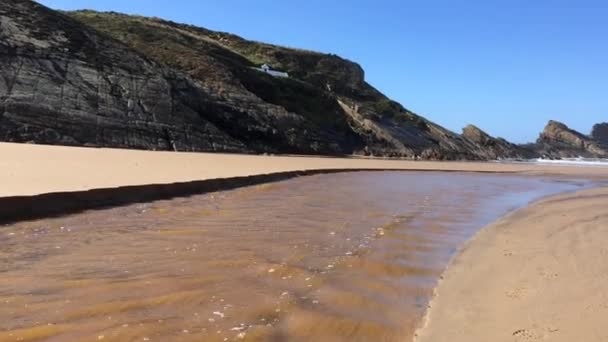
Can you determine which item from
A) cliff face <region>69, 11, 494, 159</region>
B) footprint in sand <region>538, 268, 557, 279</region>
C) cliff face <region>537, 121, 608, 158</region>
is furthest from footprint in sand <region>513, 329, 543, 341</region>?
cliff face <region>537, 121, 608, 158</region>

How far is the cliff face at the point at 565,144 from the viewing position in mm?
74812

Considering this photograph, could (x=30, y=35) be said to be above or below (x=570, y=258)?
above

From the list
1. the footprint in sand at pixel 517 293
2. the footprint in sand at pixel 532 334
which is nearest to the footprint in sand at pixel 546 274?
the footprint in sand at pixel 517 293

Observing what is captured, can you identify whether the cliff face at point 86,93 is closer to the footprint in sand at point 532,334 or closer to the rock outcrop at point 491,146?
the footprint in sand at point 532,334

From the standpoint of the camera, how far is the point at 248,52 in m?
66.1

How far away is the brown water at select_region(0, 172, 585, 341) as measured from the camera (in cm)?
306

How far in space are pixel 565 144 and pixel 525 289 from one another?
281 ft

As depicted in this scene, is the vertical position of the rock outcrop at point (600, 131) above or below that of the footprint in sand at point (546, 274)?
above

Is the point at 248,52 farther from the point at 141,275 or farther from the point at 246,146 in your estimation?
the point at 141,275

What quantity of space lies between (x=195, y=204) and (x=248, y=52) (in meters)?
59.8

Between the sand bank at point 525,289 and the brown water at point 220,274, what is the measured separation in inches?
9.1

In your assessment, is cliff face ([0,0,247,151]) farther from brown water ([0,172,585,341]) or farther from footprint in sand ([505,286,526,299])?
footprint in sand ([505,286,526,299])

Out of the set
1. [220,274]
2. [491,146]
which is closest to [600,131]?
[491,146]

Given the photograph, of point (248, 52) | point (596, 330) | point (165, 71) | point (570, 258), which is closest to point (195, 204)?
point (570, 258)
